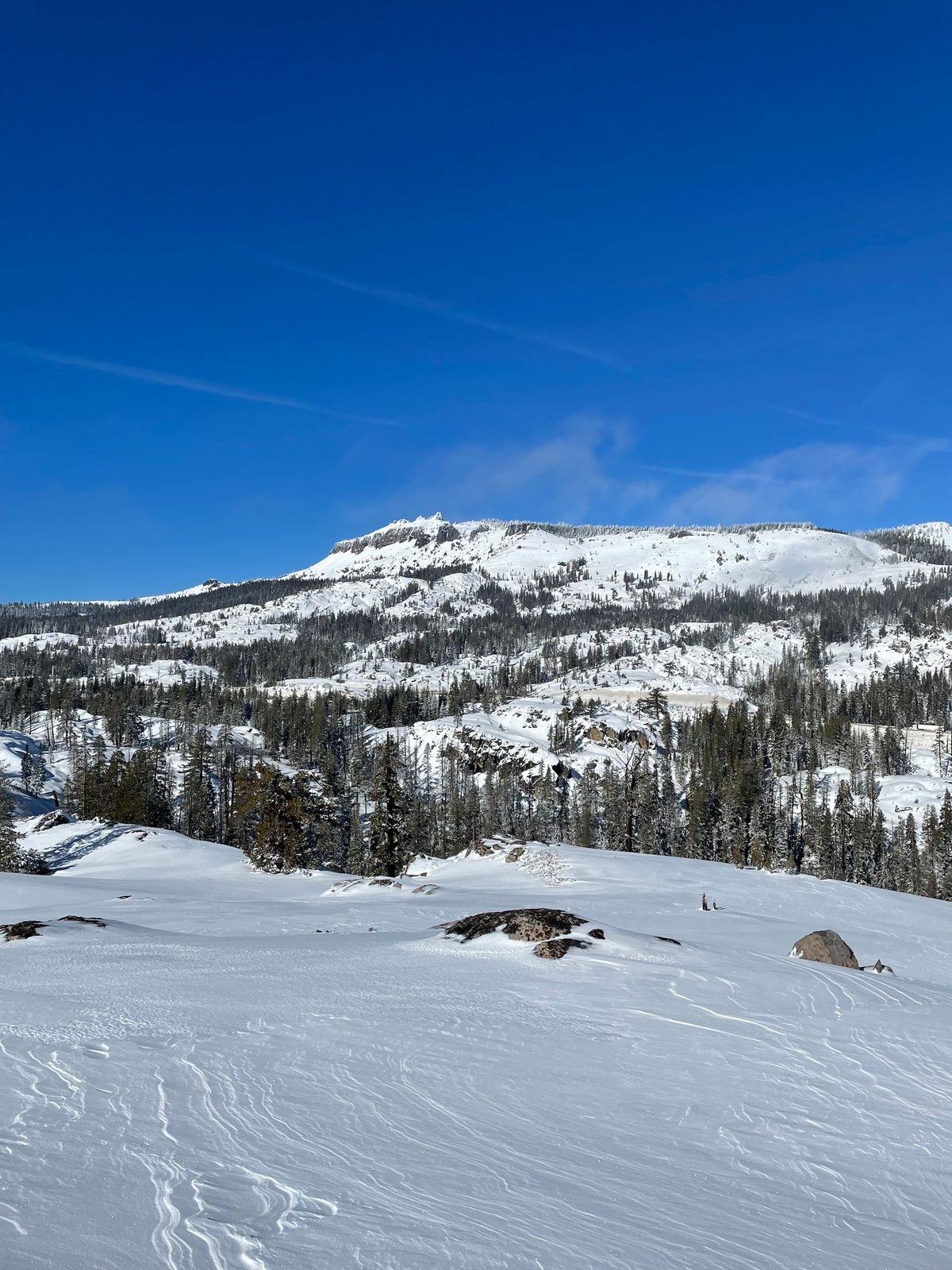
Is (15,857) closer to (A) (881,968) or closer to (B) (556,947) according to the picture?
(B) (556,947)

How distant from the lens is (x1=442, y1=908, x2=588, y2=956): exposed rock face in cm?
1548

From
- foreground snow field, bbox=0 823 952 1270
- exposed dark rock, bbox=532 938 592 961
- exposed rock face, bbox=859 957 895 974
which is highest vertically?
foreground snow field, bbox=0 823 952 1270

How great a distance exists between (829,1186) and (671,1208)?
180cm

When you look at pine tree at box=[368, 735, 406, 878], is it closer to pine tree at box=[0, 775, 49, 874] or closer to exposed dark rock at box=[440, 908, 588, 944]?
pine tree at box=[0, 775, 49, 874]

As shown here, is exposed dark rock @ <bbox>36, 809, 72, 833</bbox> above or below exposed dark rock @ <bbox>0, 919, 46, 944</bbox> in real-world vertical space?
below

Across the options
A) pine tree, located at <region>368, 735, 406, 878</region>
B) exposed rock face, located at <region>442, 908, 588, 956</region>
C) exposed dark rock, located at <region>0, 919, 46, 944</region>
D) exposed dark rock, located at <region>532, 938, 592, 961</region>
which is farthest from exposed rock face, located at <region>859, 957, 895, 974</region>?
pine tree, located at <region>368, 735, 406, 878</region>

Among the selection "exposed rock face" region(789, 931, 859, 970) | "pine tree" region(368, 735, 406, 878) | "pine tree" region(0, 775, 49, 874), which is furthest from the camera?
"pine tree" region(368, 735, 406, 878)

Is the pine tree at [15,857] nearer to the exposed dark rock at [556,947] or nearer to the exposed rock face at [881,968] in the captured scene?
the exposed dark rock at [556,947]

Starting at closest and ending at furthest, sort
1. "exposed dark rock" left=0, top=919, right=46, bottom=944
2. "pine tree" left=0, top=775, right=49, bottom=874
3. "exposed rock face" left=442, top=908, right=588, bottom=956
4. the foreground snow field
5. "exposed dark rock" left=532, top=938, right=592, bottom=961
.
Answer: the foreground snow field, "exposed dark rock" left=532, top=938, right=592, bottom=961, "exposed dark rock" left=0, top=919, right=46, bottom=944, "exposed rock face" left=442, top=908, right=588, bottom=956, "pine tree" left=0, top=775, right=49, bottom=874

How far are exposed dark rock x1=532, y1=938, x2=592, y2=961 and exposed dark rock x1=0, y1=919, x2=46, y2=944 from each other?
10243 millimetres

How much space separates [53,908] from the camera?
23453 mm

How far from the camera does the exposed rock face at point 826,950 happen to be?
54.4ft

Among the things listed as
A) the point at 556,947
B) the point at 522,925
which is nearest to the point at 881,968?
the point at 556,947

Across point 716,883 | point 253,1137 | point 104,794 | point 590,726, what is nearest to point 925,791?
point 590,726
